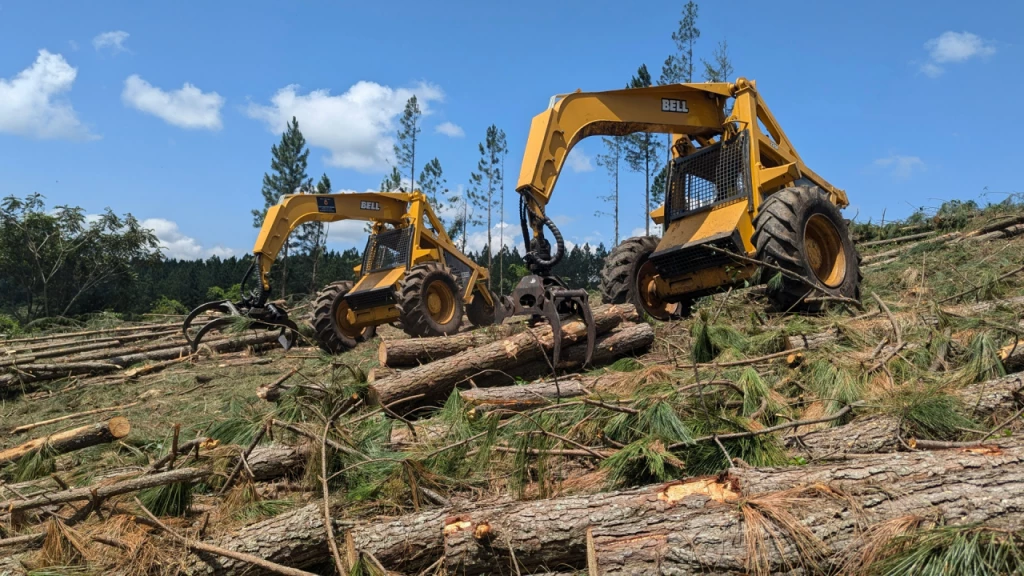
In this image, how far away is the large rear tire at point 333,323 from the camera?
1080 cm

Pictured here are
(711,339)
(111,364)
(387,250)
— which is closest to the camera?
(711,339)

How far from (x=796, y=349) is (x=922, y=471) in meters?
2.60

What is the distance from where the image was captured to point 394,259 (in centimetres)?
1159

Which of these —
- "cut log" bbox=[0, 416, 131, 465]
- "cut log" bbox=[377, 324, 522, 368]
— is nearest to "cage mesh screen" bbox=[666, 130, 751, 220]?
"cut log" bbox=[377, 324, 522, 368]

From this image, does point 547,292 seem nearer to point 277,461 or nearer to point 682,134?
point 277,461

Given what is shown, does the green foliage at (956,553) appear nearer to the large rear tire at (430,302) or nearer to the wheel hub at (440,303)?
the large rear tire at (430,302)

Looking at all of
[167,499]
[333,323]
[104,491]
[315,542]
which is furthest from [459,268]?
[315,542]

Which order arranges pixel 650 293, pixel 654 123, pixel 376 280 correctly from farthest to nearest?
pixel 376 280 < pixel 650 293 < pixel 654 123

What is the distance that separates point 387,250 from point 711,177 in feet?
19.6

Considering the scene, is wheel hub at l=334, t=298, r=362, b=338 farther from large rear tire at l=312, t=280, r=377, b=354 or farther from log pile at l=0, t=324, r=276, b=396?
log pile at l=0, t=324, r=276, b=396

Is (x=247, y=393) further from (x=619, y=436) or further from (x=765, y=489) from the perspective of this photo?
(x=765, y=489)

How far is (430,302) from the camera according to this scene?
10727mm

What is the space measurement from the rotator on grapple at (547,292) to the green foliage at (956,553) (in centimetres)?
341

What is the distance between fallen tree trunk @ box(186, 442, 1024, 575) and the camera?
2242mm
